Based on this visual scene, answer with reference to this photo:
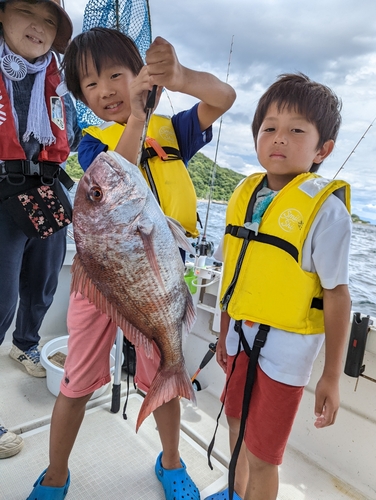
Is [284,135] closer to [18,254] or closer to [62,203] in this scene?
[62,203]

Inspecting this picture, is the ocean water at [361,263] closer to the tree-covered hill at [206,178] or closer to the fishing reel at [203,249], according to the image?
the fishing reel at [203,249]

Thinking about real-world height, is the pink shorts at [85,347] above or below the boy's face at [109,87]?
below

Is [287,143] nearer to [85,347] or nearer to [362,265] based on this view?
[85,347]

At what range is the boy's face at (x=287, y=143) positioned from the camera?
1.71m

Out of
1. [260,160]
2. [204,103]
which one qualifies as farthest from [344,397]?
[204,103]

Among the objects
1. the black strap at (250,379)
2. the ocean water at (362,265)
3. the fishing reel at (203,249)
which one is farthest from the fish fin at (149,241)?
the ocean water at (362,265)

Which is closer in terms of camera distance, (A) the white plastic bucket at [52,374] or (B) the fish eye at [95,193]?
(B) the fish eye at [95,193]

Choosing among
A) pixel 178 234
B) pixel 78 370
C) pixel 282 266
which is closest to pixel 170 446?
pixel 78 370

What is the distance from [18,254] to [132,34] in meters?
1.82

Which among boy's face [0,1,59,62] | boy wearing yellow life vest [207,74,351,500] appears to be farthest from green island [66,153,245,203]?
boy wearing yellow life vest [207,74,351,500]

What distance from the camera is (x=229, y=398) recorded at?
1.91 metres

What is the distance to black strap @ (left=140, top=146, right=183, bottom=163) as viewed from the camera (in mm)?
1783

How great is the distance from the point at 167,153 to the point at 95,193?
647 mm

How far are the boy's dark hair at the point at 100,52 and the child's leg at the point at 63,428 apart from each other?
1724 mm
